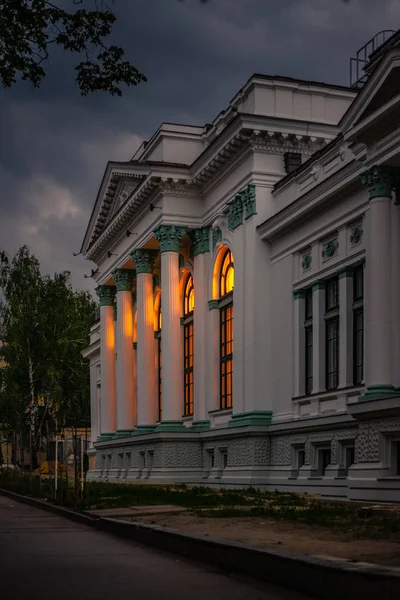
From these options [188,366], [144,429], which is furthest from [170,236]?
[144,429]

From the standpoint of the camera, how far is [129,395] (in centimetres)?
4753

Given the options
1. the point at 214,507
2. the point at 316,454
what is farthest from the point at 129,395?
the point at 214,507

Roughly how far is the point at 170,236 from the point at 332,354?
478 inches

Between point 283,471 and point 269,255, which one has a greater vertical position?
point 269,255

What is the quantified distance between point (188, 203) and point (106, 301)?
47.3 feet

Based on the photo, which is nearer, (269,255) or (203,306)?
(269,255)

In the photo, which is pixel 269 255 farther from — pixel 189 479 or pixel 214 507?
pixel 214 507

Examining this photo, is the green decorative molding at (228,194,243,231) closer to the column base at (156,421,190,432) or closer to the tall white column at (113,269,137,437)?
the column base at (156,421,190,432)

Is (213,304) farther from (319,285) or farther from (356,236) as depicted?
(356,236)

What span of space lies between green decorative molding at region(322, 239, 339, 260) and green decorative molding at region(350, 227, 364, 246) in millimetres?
1053

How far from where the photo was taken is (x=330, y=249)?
96.8 ft

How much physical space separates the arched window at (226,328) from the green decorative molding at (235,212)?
167cm

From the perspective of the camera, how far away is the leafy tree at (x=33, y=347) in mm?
60031

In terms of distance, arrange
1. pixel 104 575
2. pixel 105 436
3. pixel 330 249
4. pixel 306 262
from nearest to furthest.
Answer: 1. pixel 104 575
2. pixel 330 249
3. pixel 306 262
4. pixel 105 436
